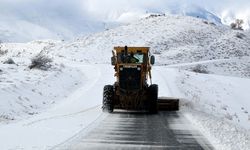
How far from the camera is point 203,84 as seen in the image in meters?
39.5

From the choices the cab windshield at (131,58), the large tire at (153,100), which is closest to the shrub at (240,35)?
the cab windshield at (131,58)

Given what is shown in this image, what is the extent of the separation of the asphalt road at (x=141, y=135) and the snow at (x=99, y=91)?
0.42 meters

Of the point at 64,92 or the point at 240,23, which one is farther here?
the point at 240,23

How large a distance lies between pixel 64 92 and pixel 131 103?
9.90m

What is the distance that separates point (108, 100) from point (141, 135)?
6.33 meters

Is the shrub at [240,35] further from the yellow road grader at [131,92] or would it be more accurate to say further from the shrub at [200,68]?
the yellow road grader at [131,92]

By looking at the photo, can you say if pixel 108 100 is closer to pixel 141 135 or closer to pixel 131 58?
pixel 131 58

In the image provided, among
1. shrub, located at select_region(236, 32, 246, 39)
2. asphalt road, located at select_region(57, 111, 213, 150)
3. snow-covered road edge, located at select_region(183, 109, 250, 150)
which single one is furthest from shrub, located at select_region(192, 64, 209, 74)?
snow-covered road edge, located at select_region(183, 109, 250, 150)

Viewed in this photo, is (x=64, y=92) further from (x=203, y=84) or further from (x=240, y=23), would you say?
(x=240, y=23)

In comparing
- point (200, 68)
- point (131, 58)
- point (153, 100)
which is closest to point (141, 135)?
point (153, 100)

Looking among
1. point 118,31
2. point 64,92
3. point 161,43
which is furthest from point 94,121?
point 118,31

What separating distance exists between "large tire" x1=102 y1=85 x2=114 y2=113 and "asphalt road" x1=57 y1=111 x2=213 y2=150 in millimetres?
1294

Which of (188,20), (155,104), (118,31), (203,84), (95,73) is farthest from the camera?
(188,20)

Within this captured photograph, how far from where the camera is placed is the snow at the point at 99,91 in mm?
14688
